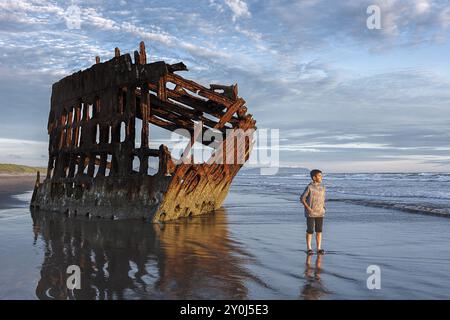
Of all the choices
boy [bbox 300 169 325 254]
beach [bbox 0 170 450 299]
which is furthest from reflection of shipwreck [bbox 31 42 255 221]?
boy [bbox 300 169 325 254]

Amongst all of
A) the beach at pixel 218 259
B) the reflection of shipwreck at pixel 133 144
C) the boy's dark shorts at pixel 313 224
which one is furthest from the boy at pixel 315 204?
the reflection of shipwreck at pixel 133 144

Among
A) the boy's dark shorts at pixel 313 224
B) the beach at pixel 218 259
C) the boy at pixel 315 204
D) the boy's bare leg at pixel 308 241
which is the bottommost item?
the beach at pixel 218 259

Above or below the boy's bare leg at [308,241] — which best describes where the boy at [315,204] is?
above

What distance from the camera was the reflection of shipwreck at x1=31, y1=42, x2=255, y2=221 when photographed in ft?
33.0

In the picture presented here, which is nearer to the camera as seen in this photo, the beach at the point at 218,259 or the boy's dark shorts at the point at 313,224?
the beach at the point at 218,259

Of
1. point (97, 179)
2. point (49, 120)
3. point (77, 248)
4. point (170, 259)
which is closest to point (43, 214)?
point (97, 179)

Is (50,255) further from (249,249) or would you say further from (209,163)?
(209,163)

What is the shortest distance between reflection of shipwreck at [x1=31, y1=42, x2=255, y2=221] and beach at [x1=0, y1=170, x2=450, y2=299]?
76 centimetres

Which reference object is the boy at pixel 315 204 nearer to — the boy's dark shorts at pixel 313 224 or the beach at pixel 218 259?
the boy's dark shorts at pixel 313 224

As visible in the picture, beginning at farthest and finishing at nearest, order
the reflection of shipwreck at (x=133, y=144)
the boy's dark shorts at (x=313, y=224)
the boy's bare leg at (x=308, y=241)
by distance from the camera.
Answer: the reflection of shipwreck at (x=133, y=144)
the boy's dark shorts at (x=313, y=224)
the boy's bare leg at (x=308, y=241)

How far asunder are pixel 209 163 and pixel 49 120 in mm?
6382

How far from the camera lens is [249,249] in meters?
7.17

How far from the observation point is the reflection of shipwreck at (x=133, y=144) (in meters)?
10.1

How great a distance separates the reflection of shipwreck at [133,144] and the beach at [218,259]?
763 millimetres
